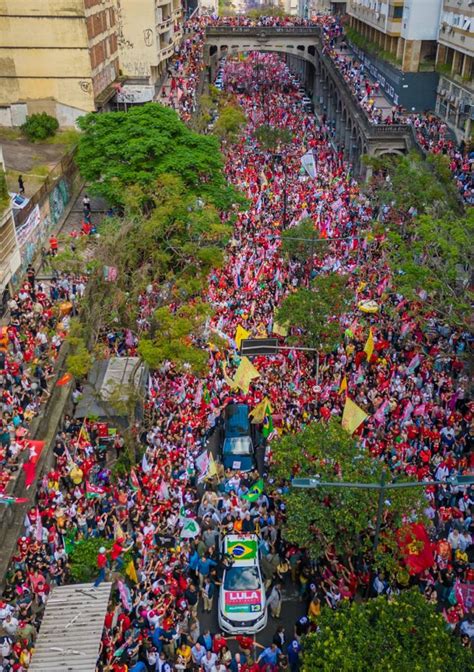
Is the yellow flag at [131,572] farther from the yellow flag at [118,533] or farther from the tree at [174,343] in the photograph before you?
the tree at [174,343]

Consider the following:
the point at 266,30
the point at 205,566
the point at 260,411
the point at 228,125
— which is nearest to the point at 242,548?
the point at 205,566

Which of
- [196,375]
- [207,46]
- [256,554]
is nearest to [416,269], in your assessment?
[196,375]

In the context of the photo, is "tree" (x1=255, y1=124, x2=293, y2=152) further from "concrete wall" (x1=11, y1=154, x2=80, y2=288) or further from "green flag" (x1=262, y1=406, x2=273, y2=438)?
"green flag" (x1=262, y1=406, x2=273, y2=438)

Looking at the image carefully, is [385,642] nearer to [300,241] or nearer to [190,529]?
[190,529]

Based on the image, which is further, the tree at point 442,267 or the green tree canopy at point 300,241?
the green tree canopy at point 300,241

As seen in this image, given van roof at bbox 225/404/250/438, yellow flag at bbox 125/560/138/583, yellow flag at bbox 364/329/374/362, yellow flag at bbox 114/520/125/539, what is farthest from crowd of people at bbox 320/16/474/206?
yellow flag at bbox 125/560/138/583

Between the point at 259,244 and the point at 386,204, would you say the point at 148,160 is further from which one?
the point at 386,204

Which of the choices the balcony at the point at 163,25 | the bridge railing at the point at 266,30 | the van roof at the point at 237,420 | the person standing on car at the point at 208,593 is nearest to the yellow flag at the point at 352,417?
the van roof at the point at 237,420

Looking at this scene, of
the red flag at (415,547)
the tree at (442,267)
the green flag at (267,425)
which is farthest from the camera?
the tree at (442,267)
